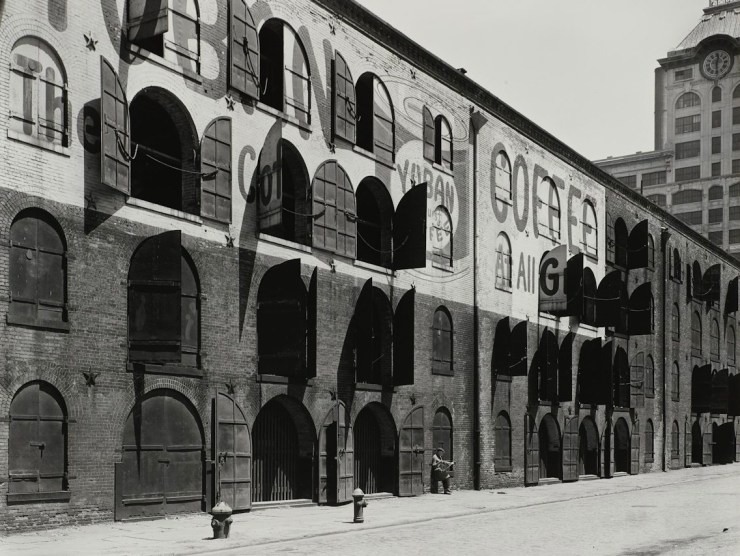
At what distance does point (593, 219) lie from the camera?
42.1 meters

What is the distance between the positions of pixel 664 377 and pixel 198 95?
111 feet

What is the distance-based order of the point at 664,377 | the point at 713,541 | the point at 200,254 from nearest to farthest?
1. the point at 713,541
2. the point at 200,254
3. the point at 664,377

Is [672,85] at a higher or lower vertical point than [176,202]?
higher

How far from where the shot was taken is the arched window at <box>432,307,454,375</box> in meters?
29.8

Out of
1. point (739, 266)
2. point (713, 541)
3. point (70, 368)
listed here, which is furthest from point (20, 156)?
point (739, 266)

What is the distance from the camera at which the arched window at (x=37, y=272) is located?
55.4ft

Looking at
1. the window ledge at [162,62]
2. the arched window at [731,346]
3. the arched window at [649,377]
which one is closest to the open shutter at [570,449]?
the arched window at [649,377]

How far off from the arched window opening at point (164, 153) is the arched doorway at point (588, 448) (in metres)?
24.0

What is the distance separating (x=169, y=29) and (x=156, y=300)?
5597 mm

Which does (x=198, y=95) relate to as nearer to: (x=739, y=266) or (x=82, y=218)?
(x=82, y=218)

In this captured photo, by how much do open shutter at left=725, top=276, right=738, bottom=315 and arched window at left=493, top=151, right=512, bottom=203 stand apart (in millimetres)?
30337

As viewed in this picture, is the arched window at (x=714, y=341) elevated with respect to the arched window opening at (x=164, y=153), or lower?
lower

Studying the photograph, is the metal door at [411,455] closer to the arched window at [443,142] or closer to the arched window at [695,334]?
the arched window at [443,142]

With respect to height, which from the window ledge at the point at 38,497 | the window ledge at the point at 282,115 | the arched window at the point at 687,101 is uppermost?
the arched window at the point at 687,101
